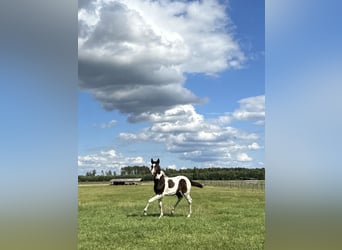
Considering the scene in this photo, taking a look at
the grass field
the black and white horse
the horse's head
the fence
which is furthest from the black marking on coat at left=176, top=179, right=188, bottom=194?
the fence

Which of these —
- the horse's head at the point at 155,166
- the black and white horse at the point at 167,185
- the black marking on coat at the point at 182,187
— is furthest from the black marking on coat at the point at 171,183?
the horse's head at the point at 155,166

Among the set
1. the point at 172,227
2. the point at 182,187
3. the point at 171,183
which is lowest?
the point at 172,227

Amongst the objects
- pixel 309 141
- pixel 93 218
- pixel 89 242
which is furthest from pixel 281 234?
pixel 93 218

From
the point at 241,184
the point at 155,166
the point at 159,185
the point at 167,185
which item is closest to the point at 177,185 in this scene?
the point at 167,185

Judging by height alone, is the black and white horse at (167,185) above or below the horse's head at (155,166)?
below

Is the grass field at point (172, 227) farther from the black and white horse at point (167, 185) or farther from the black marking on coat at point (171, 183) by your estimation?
the black marking on coat at point (171, 183)

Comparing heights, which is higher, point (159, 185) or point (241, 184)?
point (159, 185)

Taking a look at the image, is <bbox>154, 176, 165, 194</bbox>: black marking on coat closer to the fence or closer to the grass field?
the grass field

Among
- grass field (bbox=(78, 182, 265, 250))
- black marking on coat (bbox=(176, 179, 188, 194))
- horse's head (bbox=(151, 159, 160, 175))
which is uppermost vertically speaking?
horse's head (bbox=(151, 159, 160, 175))

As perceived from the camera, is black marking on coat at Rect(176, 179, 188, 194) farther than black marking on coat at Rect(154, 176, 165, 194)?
Yes

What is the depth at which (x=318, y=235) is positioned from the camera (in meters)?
4.79

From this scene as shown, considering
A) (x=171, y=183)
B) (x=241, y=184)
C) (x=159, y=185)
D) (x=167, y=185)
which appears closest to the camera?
(x=159, y=185)

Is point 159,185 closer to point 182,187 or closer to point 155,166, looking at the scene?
point 155,166

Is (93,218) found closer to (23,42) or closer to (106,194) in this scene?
(23,42)
